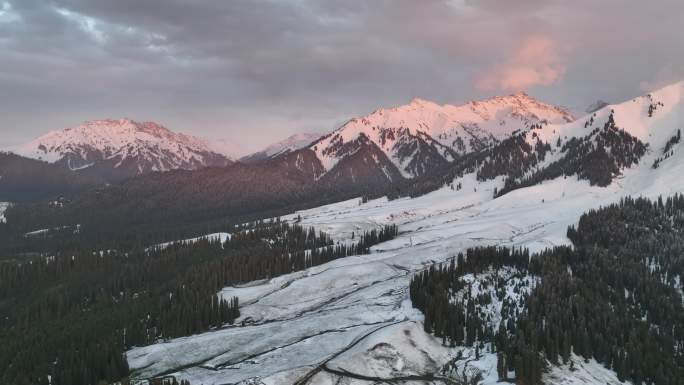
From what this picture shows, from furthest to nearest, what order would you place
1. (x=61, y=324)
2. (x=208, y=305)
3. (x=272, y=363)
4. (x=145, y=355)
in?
(x=61, y=324), (x=208, y=305), (x=145, y=355), (x=272, y=363)

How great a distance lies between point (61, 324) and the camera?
600 feet

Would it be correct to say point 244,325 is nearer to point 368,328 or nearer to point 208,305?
point 208,305

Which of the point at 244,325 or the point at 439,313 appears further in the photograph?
the point at 244,325

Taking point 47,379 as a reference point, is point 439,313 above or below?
above

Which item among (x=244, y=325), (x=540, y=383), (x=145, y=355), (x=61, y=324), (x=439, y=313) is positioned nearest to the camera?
(x=540, y=383)

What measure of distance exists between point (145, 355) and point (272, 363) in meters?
36.0

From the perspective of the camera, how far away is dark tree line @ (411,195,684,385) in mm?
102250

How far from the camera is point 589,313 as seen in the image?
401 feet

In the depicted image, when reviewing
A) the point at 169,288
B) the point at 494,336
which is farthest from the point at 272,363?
the point at 169,288

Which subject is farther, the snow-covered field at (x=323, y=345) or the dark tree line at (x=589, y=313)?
the dark tree line at (x=589, y=313)

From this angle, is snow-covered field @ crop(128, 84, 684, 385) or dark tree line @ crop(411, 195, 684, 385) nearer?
snow-covered field @ crop(128, 84, 684, 385)

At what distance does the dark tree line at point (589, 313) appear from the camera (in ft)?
335

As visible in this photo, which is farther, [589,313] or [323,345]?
[589,313]

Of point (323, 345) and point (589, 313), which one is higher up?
point (589, 313)
